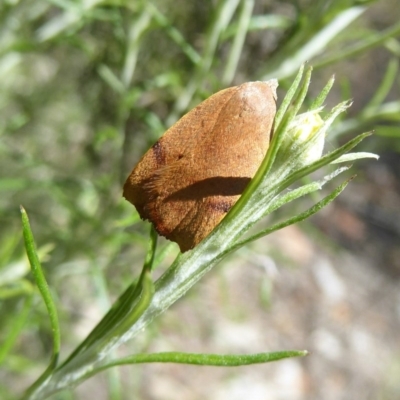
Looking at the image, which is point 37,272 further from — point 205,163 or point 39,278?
point 205,163

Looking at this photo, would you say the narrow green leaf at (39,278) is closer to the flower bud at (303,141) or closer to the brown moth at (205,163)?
the brown moth at (205,163)

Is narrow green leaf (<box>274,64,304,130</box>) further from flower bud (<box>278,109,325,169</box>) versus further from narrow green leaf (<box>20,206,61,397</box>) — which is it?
narrow green leaf (<box>20,206,61,397</box>)

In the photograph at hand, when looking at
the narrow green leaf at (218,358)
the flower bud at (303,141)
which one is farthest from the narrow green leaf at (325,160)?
the narrow green leaf at (218,358)

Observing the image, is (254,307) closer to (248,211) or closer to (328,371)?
(328,371)

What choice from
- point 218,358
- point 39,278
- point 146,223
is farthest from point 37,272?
point 146,223

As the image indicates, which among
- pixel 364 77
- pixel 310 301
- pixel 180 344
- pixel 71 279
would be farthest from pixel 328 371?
pixel 364 77
